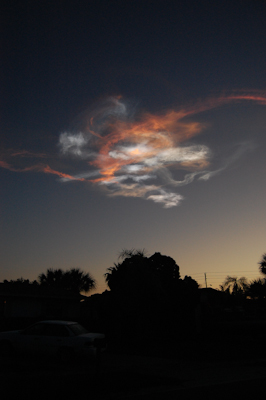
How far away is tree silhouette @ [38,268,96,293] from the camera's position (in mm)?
39562

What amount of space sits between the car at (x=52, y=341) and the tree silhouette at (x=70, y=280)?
28.1 meters

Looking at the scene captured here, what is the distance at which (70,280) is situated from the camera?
39781 mm

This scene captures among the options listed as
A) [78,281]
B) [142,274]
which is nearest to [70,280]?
[78,281]

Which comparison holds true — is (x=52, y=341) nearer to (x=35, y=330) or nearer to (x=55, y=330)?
(x=55, y=330)

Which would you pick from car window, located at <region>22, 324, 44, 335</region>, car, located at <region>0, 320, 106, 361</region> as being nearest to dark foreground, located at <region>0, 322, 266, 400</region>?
car, located at <region>0, 320, 106, 361</region>

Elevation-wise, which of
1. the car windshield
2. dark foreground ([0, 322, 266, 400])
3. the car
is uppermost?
the car windshield

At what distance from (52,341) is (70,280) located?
2919 centimetres

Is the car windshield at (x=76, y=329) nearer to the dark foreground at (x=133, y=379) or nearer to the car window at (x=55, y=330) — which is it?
the car window at (x=55, y=330)

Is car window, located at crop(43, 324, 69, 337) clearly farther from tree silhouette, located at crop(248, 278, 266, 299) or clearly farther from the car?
tree silhouette, located at crop(248, 278, 266, 299)

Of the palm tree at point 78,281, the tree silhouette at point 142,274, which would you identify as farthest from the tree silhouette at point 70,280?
the tree silhouette at point 142,274

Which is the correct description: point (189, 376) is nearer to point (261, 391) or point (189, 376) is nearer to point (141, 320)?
point (261, 391)

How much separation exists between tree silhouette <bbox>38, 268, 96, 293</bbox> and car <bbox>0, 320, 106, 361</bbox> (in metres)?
28.1

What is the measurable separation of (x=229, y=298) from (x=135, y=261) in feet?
138

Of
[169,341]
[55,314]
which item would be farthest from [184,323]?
[55,314]
